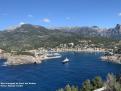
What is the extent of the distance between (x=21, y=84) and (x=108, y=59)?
245 ft

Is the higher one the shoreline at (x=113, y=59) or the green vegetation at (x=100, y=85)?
the green vegetation at (x=100, y=85)

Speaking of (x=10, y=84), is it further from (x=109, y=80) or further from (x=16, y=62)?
(x=16, y=62)

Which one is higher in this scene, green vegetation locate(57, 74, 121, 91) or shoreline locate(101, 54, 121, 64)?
green vegetation locate(57, 74, 121, 91)

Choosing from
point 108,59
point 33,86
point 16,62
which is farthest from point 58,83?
point 108,59

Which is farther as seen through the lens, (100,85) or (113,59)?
(113,59)

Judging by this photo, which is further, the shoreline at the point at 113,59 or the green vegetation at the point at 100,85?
the shoreline at the point at 113,59

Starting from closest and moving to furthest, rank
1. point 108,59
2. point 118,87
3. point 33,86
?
point 118,87, point 33,86, point 108,59

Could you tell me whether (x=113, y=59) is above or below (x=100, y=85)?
below

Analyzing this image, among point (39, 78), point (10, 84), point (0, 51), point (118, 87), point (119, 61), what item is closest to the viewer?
point (118, 87)

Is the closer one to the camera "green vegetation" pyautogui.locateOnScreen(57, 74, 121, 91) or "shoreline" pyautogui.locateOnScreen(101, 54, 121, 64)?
"green vegetation" pyautogui.locateOnScreen(57, 74, 121, 91)

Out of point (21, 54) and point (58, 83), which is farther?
point (21, 54)

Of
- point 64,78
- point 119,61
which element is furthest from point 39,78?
point 119,61

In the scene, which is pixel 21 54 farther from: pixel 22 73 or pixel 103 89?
→ pixel 103 89

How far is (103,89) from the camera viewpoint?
5700 cm
